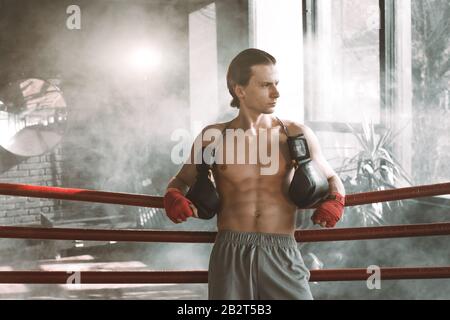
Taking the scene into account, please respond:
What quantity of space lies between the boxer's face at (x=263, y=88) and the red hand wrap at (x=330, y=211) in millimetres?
320

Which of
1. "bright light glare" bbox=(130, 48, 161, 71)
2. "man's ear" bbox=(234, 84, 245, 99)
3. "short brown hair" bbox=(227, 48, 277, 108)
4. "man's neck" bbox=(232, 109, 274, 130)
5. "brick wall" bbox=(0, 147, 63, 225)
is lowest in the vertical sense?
"brick wall" bbox=(0, 147, 63, 225)

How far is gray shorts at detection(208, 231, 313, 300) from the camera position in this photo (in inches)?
70.8

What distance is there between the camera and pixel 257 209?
1887 mm

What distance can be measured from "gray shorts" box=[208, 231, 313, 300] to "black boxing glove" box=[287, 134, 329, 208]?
136 millimetres

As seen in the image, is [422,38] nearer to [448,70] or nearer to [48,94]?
[448,70]

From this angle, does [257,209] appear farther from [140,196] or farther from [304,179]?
[140,196]

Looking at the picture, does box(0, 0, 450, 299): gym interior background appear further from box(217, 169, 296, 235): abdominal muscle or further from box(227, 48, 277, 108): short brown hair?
box(227, 48, 277, 108): short brown hair

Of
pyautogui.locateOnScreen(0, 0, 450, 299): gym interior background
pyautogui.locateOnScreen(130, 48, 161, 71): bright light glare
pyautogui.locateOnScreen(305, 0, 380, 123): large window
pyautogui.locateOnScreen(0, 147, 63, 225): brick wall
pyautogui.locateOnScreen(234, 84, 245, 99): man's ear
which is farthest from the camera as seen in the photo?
pyautogui.locateOnScreen(130, 48, 161, 71): bright light glare

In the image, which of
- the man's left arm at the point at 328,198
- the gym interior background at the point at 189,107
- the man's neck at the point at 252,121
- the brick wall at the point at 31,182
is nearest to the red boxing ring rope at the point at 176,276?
the man's left arm at the point at 328,198

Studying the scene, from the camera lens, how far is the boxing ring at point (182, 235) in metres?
1.95

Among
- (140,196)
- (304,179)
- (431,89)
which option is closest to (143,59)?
(431,89)

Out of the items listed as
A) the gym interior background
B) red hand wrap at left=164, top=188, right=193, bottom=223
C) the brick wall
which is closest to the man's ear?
red hand wrap at left=164, top=188, right=193, bottom=223

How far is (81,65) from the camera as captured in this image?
7.37 meters
